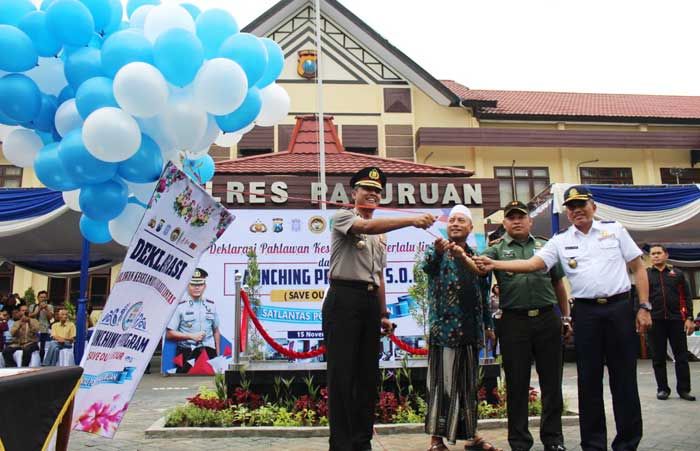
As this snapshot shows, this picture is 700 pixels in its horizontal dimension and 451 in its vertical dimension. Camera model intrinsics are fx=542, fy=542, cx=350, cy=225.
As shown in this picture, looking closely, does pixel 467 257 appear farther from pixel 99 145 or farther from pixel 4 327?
pixel 4 327

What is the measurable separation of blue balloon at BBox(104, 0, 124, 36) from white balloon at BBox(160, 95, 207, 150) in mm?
849

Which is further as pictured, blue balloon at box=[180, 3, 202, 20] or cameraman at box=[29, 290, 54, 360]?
cameraman at box=[29, 290, 54, 360]

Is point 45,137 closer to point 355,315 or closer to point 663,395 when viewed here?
point 355,315

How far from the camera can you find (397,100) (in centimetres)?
1745

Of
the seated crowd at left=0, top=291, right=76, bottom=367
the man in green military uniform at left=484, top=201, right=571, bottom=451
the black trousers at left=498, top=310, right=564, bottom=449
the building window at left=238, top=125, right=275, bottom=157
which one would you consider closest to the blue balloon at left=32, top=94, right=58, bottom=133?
the man in green military uniform at left=484, top=201, right=571, bottom=451

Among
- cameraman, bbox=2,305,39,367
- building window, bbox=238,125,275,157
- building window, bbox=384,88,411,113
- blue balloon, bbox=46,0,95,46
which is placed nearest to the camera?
blue balloon, bbox=46,0,95,46

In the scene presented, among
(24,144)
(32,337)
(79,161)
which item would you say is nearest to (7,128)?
(24,144)

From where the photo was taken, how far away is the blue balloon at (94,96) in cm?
366

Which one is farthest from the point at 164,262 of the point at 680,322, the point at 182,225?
the point at 680,322

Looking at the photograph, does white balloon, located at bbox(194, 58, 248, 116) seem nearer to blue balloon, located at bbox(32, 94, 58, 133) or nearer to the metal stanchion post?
blue balloon, located at bbox(32, 94, 58, 133)

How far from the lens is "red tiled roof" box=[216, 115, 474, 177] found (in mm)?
11867

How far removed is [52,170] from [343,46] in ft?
48.9

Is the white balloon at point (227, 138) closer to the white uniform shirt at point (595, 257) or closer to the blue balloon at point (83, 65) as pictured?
the blue balloon at point (83, 65)

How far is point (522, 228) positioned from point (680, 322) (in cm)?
387
